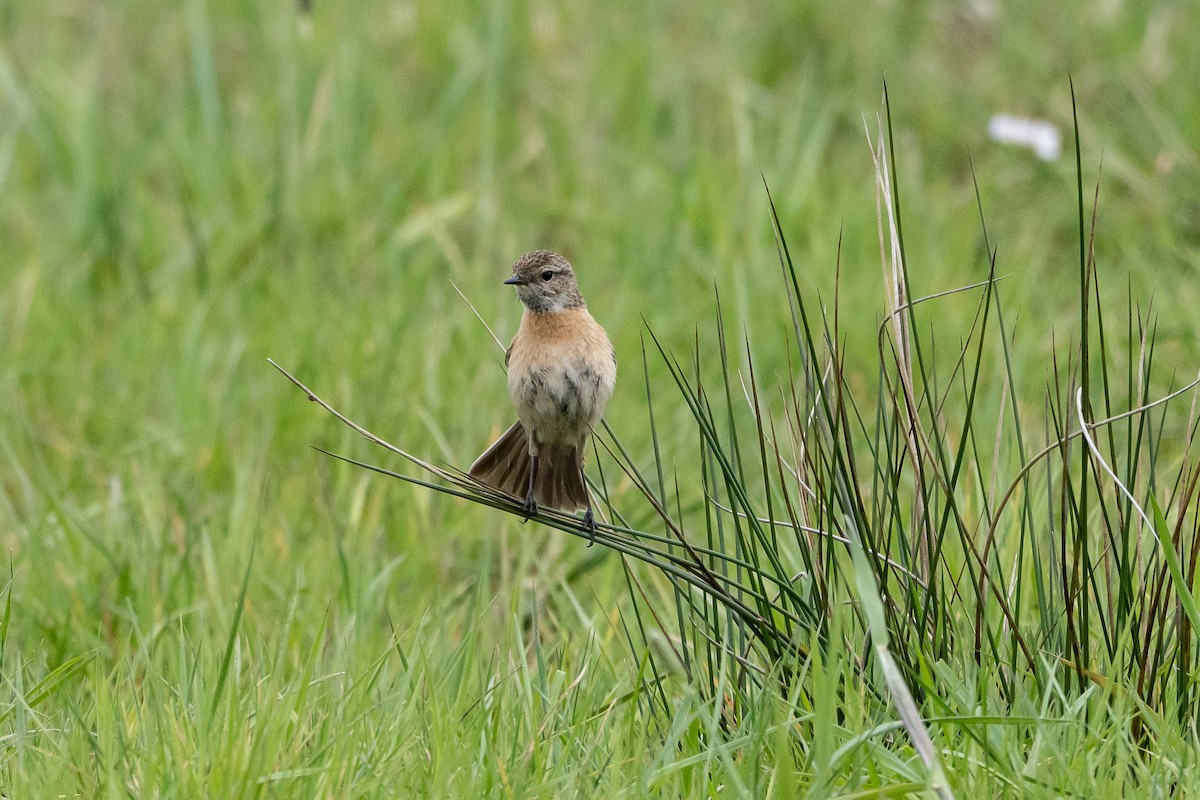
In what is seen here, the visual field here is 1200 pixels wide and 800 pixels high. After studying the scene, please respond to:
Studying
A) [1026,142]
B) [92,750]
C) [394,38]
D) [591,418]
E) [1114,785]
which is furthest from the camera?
[394,38]

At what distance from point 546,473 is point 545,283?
17.4 inches

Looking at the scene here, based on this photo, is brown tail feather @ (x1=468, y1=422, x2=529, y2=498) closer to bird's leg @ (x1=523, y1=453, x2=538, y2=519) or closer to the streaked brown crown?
bird's leg @ (x1=523, y1=453, x2=538, y2=519)

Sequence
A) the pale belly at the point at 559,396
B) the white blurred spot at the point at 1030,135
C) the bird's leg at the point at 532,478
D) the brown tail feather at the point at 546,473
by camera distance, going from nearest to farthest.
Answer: the bird's leg at the point at 532,478, the pale belly at the point at 559,396, the brown tail feather at the point at 546,473, the white blurred spot at the point at 1030,135

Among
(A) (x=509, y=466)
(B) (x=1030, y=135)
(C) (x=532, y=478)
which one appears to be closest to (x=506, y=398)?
(A) (x=509, y=466)

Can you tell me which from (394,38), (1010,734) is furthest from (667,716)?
(394,38)

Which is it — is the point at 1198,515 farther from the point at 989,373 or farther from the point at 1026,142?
the point at 1026,142

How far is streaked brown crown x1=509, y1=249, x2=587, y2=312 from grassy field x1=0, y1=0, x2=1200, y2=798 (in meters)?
0.38

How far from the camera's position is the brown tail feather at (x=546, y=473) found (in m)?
3.61

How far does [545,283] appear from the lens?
3707 mm

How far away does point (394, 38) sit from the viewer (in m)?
7.88

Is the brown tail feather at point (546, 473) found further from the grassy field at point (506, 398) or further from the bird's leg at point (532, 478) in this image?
the grassy field at point (506, 398)

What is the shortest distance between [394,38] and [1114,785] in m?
6.08

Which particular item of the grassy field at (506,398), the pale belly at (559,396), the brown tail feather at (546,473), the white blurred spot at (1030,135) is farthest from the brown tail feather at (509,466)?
the white blurred spot at (1030,135)

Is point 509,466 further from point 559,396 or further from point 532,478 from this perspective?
point 559,396
